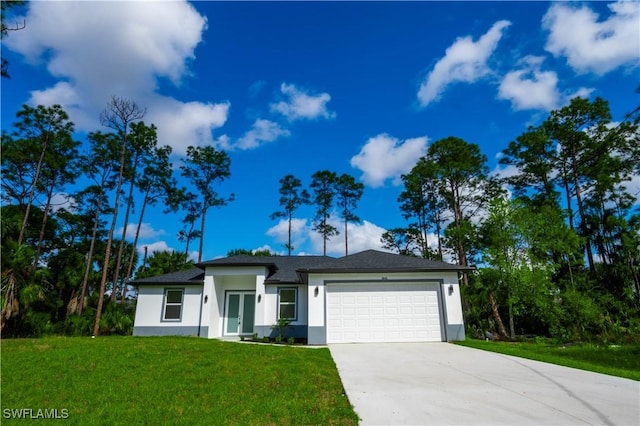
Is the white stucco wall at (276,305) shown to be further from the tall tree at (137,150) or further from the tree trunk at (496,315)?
→ the tall tree at (137,150)

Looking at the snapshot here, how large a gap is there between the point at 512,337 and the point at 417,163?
15.1 meters

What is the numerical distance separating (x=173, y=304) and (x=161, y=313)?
638mm

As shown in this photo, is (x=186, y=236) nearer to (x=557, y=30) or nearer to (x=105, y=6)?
(x=105, y=6)

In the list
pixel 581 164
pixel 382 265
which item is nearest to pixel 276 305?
pixel 382 265

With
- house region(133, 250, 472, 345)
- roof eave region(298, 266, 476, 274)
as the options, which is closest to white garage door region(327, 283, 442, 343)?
house region(133, 250, 472, 345)

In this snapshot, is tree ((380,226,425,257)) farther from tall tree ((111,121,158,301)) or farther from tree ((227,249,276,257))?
tall tree ((111,121,158,301))

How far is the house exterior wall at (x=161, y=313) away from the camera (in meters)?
14.4

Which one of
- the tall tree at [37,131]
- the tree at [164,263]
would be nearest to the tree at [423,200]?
the tree at [164,263]

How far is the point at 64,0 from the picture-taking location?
8844 mm

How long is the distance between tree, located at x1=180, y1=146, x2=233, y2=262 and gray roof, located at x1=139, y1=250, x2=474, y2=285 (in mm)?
12389

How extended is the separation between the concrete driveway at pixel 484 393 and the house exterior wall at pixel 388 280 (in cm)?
435

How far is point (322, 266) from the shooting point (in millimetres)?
12391

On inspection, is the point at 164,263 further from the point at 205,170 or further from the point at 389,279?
the point at 389,279

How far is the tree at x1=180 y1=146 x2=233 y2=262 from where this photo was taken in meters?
27.3
